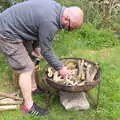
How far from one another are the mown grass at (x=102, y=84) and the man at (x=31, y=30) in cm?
25

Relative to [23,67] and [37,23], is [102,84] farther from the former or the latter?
[37,23]

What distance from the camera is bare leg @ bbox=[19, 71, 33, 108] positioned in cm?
575

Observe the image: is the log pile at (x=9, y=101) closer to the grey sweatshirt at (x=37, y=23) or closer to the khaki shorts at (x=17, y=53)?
the khaki shorts at (x=17, y=53)

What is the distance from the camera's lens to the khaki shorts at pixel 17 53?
5.61 metres

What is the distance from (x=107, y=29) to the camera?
28.8ft

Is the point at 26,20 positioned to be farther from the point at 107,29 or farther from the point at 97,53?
the point at 107,29

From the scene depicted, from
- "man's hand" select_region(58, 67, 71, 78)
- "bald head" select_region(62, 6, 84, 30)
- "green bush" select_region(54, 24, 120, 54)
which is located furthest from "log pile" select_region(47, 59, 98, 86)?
"green bush" select_region(54, 24, 120, 54)

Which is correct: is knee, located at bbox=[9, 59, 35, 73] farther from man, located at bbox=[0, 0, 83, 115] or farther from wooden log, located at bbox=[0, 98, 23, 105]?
wooden log, located at bbox=[0, 98, 23, 105]

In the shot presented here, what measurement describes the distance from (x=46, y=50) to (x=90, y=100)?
1.34 meters

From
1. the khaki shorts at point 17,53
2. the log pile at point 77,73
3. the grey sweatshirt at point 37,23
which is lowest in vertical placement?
the log pile at point 77,73

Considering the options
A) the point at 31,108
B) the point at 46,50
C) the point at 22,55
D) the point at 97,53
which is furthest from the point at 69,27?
the point at 97,53

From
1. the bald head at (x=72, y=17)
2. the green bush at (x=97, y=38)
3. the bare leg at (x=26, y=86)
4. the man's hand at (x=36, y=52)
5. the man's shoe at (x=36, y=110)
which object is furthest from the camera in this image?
the green bush at (x=97, y=38)

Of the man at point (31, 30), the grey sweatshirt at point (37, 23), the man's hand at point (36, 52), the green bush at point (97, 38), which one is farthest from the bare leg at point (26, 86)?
the green bush at point (97, 38)

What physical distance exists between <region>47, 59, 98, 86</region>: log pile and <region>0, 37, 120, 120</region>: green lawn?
1.75ft
